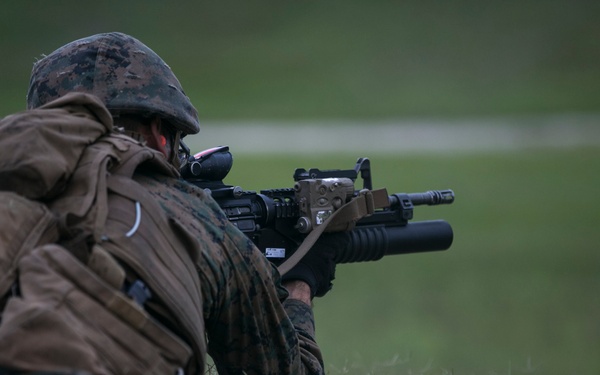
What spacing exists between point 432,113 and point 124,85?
20.7m

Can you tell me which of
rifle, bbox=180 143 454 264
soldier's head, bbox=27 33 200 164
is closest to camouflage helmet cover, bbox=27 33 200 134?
soldier's head, bbox=27 33 200 164

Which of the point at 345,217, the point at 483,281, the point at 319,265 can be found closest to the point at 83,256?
the point at 319,265

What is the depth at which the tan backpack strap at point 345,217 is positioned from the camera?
3762 mm

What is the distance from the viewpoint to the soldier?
1.93 meters

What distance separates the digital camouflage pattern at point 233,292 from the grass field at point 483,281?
4.79 feet

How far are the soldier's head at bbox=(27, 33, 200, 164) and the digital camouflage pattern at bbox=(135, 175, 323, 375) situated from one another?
0.43m

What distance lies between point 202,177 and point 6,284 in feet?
5.42

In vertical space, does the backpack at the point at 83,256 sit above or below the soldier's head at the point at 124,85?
below

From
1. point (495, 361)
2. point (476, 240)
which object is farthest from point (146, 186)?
point (476, 240)

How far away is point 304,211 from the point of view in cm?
391

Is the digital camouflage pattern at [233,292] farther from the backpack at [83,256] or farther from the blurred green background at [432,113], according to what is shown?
the blurred green background at [432,113]

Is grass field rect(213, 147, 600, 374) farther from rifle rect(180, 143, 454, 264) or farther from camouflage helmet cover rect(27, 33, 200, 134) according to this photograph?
camouflage helmet cover rect(27, 33, 200, 134)

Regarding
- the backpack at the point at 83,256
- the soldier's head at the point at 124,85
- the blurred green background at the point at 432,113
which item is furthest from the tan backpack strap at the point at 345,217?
the backpack at the point at 83,256

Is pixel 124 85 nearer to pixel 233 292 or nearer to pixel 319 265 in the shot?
pixel 233 292
